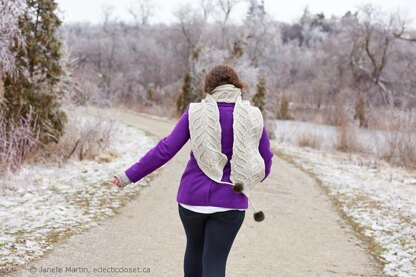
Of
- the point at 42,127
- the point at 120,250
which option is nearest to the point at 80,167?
the point at 42,127

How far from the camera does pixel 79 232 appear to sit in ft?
19.0

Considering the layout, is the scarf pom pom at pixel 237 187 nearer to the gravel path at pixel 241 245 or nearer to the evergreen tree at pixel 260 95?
the gravel path at pixel 241 245

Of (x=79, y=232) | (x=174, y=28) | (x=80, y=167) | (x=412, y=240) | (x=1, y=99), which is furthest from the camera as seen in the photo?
(x=174, y=28)

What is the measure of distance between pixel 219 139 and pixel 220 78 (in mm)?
395

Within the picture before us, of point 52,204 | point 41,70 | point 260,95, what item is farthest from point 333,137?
point 52,204

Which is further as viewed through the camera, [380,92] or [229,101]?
[380,92]

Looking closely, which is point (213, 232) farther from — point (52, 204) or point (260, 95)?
point (260, 95)

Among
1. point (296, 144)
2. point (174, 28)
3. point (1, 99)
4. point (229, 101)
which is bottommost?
point (296, 144)

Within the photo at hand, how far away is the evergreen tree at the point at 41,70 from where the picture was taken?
34.7 ft

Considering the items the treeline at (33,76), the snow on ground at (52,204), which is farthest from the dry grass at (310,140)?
the treeline at (33,76)

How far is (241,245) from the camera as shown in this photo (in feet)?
19.5

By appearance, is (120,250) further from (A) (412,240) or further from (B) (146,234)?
(A) (412,240)

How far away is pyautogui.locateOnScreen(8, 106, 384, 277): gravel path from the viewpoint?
493 centimetres

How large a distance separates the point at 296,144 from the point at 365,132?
2.59 meters
